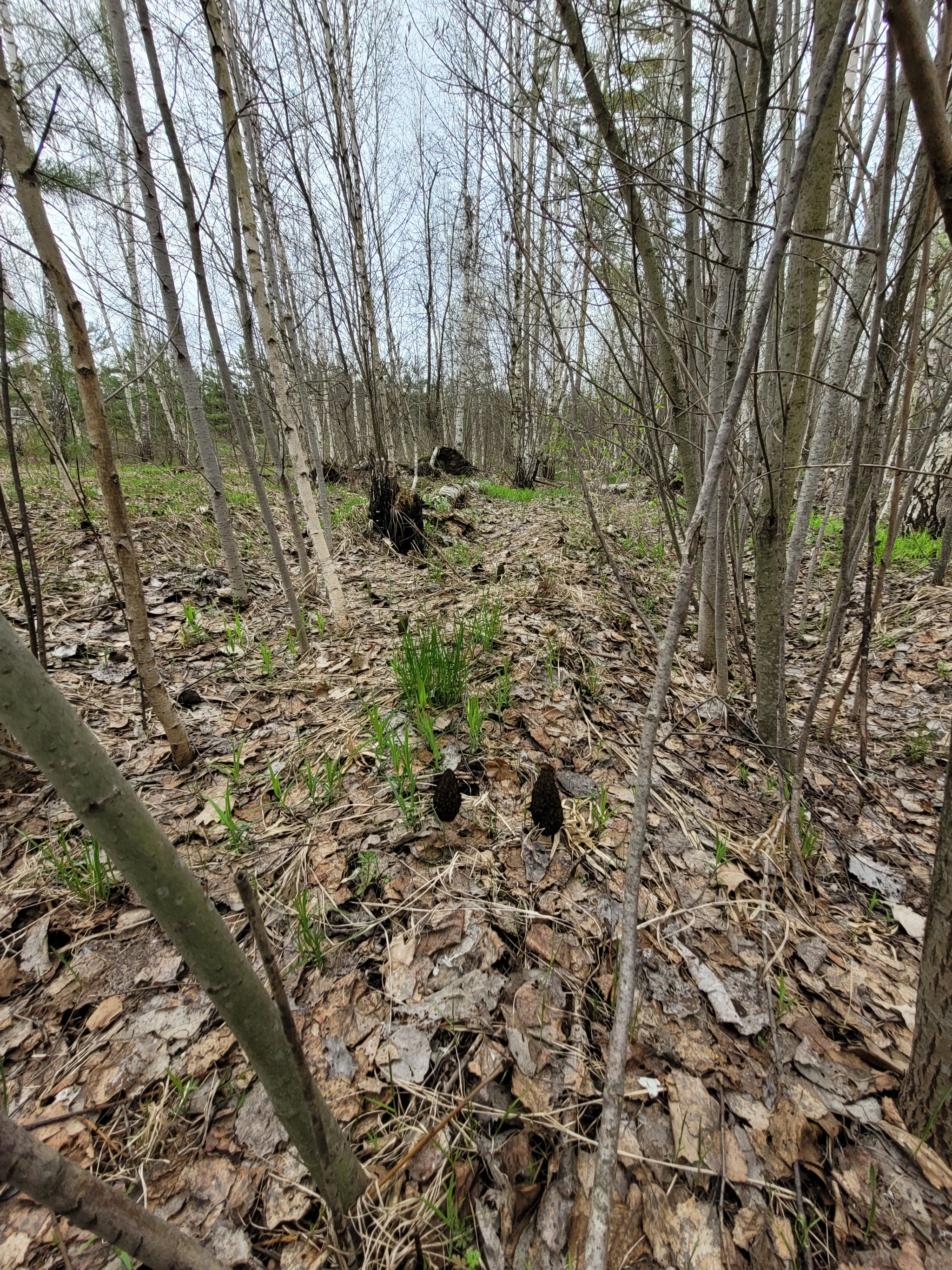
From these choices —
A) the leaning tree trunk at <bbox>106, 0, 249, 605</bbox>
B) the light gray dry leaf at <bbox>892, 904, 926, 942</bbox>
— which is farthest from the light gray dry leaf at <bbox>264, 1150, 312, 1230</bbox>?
the leaning tree trunk at <bbox>106, 0, 249, 605</bbox>


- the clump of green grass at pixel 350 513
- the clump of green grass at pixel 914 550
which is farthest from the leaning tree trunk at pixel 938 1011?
the clump of green grass at pixel 350 513

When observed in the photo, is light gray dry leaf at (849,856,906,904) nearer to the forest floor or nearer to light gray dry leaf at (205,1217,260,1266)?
the forest floor

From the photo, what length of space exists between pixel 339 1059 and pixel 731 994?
3.41 ft

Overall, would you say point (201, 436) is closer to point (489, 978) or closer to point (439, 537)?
point (439, 537)

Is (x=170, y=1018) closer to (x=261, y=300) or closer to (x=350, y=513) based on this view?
(x=261, y=300)

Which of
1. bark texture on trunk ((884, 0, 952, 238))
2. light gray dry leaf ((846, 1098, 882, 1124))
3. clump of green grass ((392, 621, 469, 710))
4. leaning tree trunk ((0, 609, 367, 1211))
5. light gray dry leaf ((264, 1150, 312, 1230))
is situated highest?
bark texture on trunk ((884, 0, 952, 238))

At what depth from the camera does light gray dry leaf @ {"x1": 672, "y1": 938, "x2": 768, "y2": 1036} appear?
129 centimetres

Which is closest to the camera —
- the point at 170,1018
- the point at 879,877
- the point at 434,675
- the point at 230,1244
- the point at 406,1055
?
the point at 230,1244

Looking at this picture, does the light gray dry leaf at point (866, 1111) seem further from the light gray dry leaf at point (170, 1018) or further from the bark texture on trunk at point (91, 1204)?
the light gray dry leaf at point (170, 1018)

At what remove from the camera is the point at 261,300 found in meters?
2.86

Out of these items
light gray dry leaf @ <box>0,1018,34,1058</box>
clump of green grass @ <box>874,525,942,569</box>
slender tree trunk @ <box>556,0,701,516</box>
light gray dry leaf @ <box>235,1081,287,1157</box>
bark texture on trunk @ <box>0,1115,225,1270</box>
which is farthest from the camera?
clump of green grass @ <box>874,525,942,569</box>

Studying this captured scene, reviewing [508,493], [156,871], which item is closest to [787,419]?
[156,871]

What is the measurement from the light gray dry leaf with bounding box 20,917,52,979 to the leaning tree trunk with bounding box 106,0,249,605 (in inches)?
103

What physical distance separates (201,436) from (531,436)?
7709 mm
